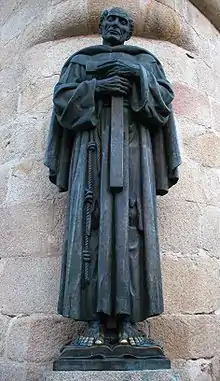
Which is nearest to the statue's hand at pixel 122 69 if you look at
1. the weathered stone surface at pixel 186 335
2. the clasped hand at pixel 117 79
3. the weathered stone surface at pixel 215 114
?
the clasped hand at pixel 117 79

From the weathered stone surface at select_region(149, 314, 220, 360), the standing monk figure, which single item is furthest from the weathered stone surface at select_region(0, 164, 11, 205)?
the weathered stone surface at select_region(149, 314, 220, 360)

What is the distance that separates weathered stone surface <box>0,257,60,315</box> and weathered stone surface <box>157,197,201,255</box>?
49 cm

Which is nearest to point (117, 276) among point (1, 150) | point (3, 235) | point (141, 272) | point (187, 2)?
point (141, 272)

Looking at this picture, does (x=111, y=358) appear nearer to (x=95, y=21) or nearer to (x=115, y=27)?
(x=115, y=27)

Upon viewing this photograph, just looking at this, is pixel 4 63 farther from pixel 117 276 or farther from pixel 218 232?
pixel 117 276

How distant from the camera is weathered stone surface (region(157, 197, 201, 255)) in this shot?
2.34 m

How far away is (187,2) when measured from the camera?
10.2ft

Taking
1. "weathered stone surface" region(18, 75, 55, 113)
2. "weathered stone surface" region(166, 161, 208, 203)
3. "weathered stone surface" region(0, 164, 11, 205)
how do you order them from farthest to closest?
1. "weathered stone surface" region(18, 75, 55, 113)
2. "weathered stone surface" region(0, 164, 11, 205)
3. "weathered stone surface" region(166, 161, 208, 203)

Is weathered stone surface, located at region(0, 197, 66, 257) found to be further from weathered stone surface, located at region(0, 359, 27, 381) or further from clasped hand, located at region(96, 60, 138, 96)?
clasped hand, located at region(96, 60, 138, 96)

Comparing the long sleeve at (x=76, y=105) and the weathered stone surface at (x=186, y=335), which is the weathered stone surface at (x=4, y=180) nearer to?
the long sleeve at (x=76, y=105)

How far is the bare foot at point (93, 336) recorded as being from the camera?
5.74ft

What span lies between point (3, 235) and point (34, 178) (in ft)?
0.99

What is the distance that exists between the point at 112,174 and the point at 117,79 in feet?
1.25

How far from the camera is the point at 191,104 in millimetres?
2748
